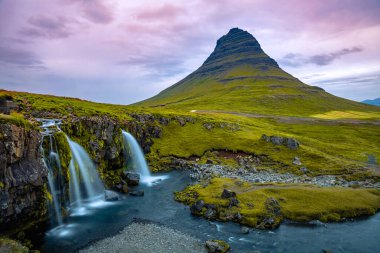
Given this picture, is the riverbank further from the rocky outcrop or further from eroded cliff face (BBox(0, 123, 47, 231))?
the rocky outcrop

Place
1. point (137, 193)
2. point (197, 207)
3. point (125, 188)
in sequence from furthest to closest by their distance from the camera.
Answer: point (125, 188) → point (137, 193) → point (197, 207)

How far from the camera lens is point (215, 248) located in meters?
34.0

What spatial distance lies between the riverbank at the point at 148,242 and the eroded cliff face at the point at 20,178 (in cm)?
1163

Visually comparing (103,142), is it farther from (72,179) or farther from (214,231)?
(214,231)

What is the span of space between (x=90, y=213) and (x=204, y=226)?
20.3m

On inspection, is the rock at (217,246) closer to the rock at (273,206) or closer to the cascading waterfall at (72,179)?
the rock at (273,206)

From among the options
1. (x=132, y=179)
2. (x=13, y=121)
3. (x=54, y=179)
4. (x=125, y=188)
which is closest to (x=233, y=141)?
(x=132, y=179)

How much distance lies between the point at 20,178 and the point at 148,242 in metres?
20.2

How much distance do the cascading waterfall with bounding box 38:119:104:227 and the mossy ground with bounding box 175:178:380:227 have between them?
58.7 feet

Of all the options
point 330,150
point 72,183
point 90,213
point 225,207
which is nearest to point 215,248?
point 225,207

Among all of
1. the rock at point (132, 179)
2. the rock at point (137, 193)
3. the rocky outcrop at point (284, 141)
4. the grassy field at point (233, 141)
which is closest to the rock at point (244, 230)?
the rock at point (137, 193)

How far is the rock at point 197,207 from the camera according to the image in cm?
4603

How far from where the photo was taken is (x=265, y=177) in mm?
66375

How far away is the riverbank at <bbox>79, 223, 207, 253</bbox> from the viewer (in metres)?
34.0
